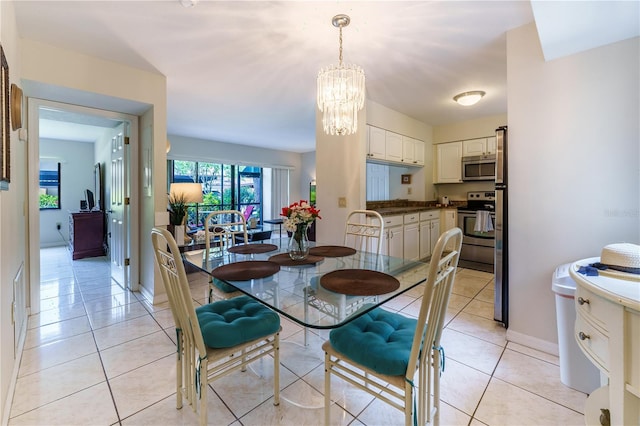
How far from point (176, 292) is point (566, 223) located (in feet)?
7.92

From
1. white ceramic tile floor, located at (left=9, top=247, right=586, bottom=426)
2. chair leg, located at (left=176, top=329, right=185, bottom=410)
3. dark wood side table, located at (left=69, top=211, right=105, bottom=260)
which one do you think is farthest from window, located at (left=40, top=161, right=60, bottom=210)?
chair leg, located at (left=176, top=329, right=185, bottom=410)

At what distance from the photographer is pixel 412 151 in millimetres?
4426

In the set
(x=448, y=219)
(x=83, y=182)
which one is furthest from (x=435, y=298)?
(x=83, y=182)

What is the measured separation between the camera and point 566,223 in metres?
1.87

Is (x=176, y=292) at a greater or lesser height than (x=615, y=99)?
lesser

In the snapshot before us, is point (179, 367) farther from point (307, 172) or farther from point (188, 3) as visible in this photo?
point (307, 172)

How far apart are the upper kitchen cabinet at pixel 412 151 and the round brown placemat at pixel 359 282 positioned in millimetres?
3073

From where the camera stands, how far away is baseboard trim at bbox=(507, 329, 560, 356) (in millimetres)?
1926

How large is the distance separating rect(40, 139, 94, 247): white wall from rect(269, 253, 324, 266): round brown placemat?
21.5ft

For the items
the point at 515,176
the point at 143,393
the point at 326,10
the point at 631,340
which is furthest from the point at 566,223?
the point at 143,393

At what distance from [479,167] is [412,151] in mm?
1054

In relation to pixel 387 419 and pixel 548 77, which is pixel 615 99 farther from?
pixel 387 419

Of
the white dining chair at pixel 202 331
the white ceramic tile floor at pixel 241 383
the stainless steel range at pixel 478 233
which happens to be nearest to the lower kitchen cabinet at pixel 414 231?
the stainless steel range at pixel 478 233

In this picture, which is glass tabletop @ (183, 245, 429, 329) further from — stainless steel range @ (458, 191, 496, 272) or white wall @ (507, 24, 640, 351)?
stainless steel range @ (458, 191, 496, 272)
